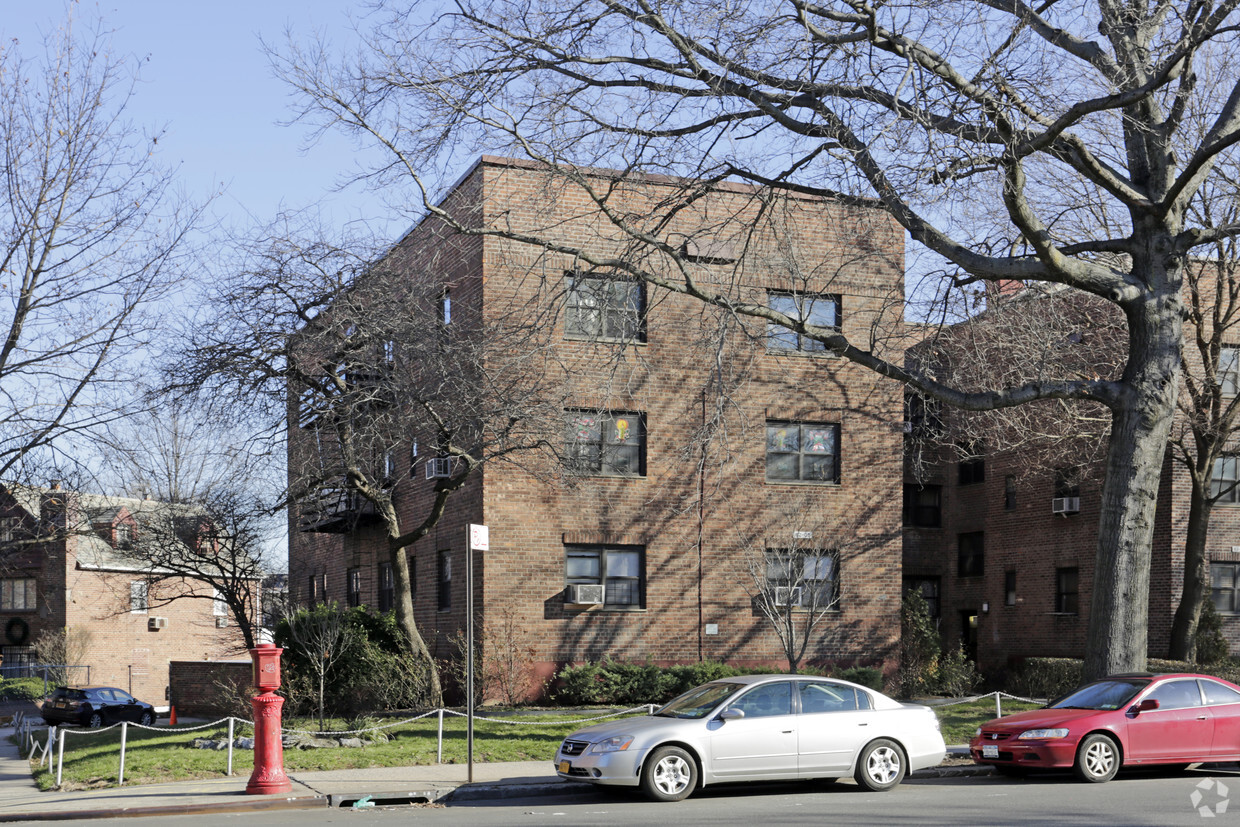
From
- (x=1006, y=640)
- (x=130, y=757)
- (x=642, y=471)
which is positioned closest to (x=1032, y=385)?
(x=642, y=471)

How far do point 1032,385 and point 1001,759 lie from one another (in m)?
5.02

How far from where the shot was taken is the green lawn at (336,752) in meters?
15.6

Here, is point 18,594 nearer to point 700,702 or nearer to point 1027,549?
point 1027,549

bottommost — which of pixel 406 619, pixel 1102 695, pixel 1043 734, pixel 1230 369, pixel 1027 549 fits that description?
pixel 1043 734

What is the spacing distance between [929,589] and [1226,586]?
8539 mm

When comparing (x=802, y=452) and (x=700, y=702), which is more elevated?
(x=802, y=452)

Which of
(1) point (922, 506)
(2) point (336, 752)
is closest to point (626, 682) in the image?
(2) point (336, 752)

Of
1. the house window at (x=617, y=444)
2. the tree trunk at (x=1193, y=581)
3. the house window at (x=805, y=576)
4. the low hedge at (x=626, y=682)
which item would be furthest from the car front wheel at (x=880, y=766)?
the tree trunk at (x=1193, y=581)

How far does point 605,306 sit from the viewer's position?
17.2 m

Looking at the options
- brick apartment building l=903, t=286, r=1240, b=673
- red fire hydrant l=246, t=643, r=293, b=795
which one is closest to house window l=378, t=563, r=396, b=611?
brick apartment building l=903, t=286, r=1240, b=673

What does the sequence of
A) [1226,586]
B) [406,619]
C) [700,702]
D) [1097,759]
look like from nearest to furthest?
[700,702] < [1097,759] < [406,619] < [1226,586]

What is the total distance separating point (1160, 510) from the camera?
101 feet

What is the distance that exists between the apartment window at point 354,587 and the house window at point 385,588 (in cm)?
187

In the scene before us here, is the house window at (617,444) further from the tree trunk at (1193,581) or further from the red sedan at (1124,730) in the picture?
the tree trunk at (1193,581)
